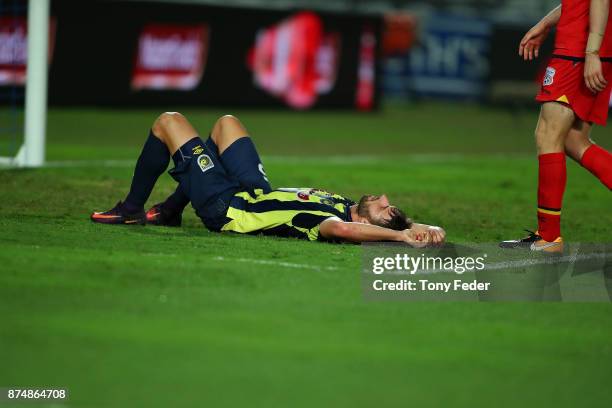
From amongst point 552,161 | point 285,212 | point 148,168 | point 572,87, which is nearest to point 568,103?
point 572,87

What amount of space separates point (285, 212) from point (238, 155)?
0.70m

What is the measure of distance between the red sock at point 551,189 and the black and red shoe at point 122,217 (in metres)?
2.57

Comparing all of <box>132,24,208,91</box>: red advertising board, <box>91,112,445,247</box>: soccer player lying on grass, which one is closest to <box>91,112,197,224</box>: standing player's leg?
<box>91,112,445,247</box>: soccer player lying on grass

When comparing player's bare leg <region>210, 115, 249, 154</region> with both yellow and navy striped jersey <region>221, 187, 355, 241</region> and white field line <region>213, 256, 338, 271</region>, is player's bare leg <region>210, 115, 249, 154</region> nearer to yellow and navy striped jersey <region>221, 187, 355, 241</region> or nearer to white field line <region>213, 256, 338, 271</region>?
yellow and navy striped jersey <region>221, 187, 355, 241</region>

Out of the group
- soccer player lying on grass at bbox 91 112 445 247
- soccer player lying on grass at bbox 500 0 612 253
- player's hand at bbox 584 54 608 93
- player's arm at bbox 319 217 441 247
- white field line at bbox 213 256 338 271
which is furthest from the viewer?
soccer player lying on grass at bbox 500 0 612 253

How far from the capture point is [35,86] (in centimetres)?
1152

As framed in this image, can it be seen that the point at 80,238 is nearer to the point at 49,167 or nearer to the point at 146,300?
the point at 146,300

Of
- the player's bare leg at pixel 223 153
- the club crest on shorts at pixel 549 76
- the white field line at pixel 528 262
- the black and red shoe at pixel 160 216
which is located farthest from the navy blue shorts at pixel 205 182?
the club crest on shorts at pixel 549 76

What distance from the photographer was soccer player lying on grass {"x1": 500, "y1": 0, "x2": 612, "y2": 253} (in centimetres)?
708

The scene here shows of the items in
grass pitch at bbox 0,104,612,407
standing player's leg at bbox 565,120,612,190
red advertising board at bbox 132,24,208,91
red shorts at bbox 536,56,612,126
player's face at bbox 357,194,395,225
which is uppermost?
red shorts at bbox 536,56,612,126

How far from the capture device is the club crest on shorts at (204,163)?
7.24 meters

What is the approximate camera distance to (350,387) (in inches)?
165

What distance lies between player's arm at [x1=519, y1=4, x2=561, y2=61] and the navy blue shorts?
212 centimetres

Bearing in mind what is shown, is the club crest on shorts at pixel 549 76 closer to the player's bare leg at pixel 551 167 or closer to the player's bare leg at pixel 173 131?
the player's bare leg at pixel 551 167
